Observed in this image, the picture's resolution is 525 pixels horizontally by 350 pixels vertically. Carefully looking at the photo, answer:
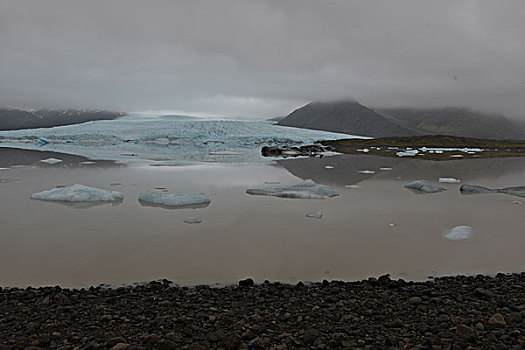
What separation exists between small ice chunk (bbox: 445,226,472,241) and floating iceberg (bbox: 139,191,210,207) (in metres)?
5.02

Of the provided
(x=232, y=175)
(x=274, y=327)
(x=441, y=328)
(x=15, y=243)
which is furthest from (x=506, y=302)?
(x=232, y=175)

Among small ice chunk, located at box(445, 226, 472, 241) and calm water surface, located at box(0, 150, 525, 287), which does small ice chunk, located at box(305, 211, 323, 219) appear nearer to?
calm water surface, located at box(0, 150, 525, 287)

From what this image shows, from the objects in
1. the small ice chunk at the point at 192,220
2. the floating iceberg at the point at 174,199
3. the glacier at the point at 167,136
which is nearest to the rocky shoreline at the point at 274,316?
the small ice chunk at the point at 192,220

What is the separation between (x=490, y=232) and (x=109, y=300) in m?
6.12

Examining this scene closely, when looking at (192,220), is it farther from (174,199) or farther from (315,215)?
(315,215)

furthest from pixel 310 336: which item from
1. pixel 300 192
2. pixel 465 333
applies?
pixel 300 192

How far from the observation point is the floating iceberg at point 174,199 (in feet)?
27.6

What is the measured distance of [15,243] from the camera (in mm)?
5508

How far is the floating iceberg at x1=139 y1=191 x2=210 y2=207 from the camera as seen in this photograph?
841 cm

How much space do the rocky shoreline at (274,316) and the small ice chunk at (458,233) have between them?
185 centimetres

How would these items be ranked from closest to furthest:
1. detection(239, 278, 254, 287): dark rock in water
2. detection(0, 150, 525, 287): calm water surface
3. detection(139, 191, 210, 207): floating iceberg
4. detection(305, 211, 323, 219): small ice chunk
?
A: detection(239, 278, 254, 287): dark rock in water < detection(0, 150, 525, 287): calm water surface < detection(305, 211, 323, 219): small ice chunk < detection(139, 191, 210, 207): floating iceberg

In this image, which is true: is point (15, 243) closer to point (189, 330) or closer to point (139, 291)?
point (139, 291)

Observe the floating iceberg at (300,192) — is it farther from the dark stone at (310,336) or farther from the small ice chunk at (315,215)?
the dark stone at (310,336)

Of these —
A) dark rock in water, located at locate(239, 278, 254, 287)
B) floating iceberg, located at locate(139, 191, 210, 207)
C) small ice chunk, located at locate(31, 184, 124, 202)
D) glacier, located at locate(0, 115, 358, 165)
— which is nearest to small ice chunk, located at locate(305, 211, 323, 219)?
floating iceberg, located at locate(139, 191, 210, 207)
